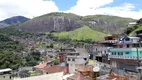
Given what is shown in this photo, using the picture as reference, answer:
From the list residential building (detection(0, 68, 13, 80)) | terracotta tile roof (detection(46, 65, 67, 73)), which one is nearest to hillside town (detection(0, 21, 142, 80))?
terracotta tile roof (detection(46, 65, 67, 73))

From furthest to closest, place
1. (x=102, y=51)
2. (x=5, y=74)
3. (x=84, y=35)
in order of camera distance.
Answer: (x=84, y=35) → (x=5, y=74) → (x=102, y=51)

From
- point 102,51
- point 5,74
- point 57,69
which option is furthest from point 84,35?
point 102,51

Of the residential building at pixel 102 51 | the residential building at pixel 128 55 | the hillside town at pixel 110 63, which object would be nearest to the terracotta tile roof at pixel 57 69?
the hillside town at pixel 110 63

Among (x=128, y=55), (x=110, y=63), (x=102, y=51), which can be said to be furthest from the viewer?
(x=102, y=51)

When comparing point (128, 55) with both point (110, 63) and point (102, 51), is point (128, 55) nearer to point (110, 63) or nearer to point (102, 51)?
point (110, 63)

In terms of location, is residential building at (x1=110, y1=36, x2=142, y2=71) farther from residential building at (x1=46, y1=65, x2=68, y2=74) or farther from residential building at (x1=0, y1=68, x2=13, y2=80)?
residential building at (x1=0, y1=68, x2=13, y2=80)

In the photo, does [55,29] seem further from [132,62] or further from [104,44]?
[132,62]

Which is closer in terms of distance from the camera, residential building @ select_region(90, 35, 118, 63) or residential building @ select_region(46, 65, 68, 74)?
residential building @ select_region(90, 35, 118, 63)

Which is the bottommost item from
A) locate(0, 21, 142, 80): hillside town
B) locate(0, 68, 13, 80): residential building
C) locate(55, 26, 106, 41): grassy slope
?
locate(0, 68, 13, 80): residential building

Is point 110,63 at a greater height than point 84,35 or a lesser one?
lesser

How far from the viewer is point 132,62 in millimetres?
31594

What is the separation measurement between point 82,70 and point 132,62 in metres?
9.04

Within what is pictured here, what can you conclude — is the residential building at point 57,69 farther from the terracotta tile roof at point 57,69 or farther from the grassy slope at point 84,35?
the grassy slope at point 84,35

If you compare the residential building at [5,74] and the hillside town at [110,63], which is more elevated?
the hillside town at [110,63]
